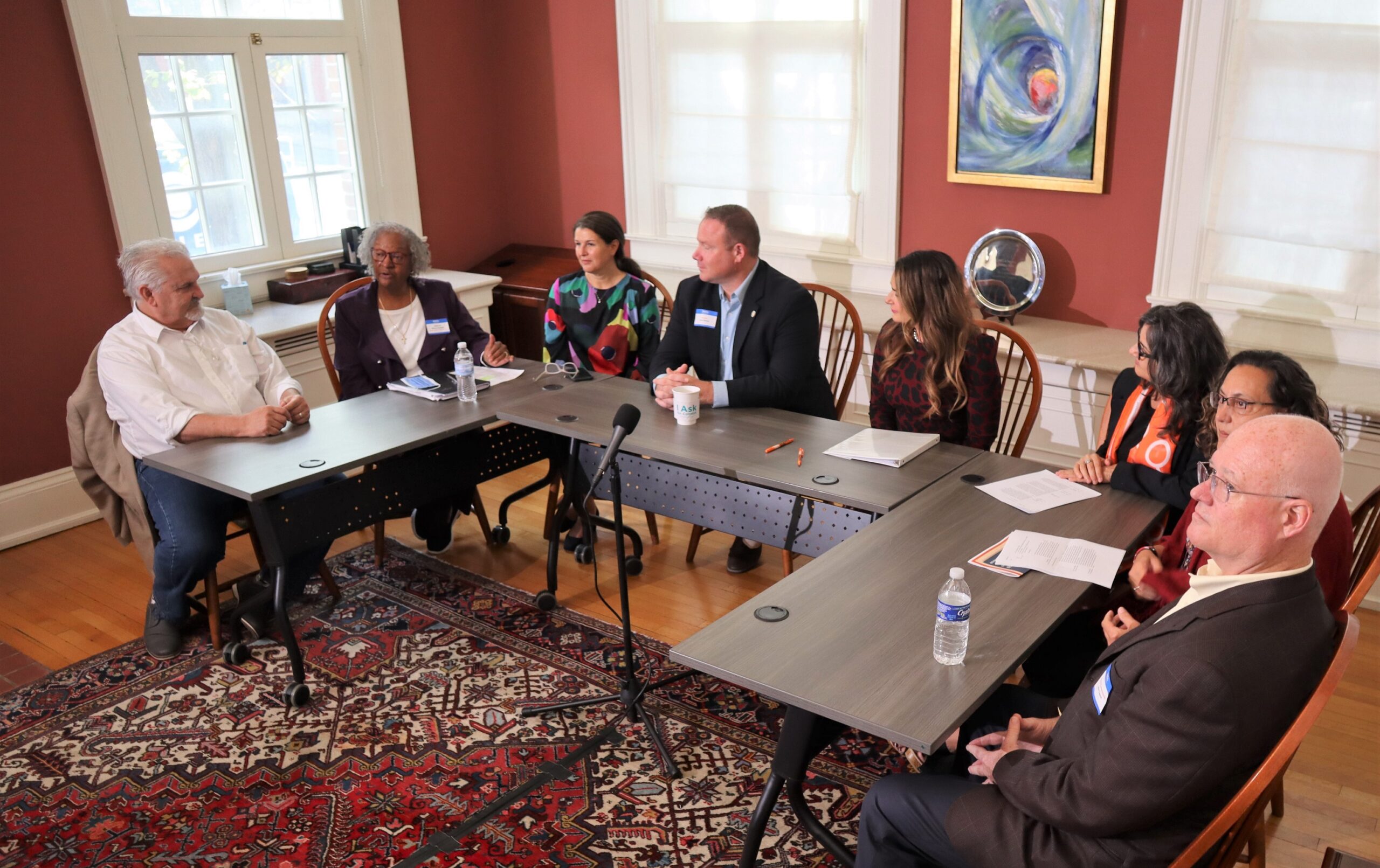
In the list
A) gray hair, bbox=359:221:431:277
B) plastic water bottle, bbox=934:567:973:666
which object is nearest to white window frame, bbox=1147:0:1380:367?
plastic water bottle, bbox=934:567:973:666

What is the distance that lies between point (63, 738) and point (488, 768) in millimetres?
1269

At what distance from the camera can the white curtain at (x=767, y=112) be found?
4.59m

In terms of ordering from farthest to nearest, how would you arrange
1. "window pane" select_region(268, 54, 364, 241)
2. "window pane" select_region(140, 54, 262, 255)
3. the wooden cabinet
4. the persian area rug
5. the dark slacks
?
the wooden cabinet
"window pane" select_region(268, 54, 364, 241)
"window pane" select_region(140, 54, 262, 255)
the persian area rug
the dark slacks

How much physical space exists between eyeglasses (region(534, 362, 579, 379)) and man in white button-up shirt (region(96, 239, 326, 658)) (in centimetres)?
87

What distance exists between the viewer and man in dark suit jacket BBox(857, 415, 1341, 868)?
5.02 ft

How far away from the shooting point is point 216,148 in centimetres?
478

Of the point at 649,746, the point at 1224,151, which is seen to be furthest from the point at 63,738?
the point at 1224,151

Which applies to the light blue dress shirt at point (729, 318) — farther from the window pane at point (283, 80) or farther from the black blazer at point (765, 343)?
the window pane at point (283, 80)

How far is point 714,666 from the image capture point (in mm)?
1962

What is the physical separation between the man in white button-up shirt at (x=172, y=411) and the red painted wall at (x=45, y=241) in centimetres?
108

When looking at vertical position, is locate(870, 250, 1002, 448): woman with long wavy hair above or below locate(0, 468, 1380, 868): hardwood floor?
above

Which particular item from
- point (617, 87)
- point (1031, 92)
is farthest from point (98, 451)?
point (1031, 92)

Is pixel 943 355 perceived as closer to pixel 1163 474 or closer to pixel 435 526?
pixel 1163 474

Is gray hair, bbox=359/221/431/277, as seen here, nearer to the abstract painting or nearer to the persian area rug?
the persian area rug
